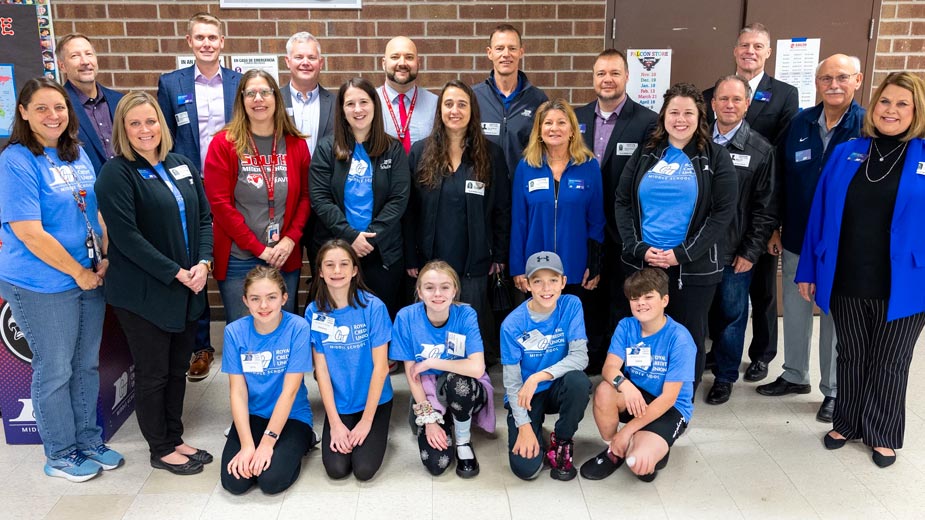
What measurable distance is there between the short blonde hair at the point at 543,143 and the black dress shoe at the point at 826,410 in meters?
1.68

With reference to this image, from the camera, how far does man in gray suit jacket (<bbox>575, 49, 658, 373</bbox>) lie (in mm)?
3547

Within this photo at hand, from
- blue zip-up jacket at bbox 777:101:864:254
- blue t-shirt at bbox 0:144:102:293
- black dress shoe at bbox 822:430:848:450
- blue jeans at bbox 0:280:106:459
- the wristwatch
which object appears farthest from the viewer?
blue zip-up jacket at bbox 777:101:864:254

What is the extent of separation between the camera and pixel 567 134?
10.7 feet

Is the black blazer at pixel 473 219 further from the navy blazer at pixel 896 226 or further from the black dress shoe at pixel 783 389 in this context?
the black dress shoe at pixel 783 389

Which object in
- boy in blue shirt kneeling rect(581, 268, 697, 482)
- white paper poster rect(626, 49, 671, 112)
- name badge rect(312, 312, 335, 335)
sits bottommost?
boy in blue shirt kneeling rect(581, 268, 697, 482)

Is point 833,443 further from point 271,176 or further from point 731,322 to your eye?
point 271,176

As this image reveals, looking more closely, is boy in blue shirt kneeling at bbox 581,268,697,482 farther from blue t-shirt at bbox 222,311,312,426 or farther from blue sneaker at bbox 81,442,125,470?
blue sneaker at bbox 81,442,125,470

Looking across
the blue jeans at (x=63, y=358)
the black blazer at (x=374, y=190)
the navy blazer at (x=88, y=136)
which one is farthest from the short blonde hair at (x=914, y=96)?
the navy blazer at (x=88, y=136)

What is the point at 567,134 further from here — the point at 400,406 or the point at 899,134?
the point at 400,406

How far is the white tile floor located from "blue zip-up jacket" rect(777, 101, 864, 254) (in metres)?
1.01

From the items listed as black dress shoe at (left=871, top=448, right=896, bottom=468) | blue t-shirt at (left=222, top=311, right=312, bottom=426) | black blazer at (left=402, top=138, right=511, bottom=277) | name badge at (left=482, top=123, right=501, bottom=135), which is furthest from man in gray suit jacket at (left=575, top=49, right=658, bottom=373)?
blue t-shirt at (left=222, top=311, right=312, bottom=426)

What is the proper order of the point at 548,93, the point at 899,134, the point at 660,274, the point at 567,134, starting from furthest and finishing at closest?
the point at 548,93 → the point at 567,134 → the point at 660,274 → the point at 899,134

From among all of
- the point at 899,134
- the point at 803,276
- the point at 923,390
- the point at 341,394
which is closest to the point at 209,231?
the point at 341,394

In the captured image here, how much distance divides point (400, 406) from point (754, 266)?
206 centimetres
